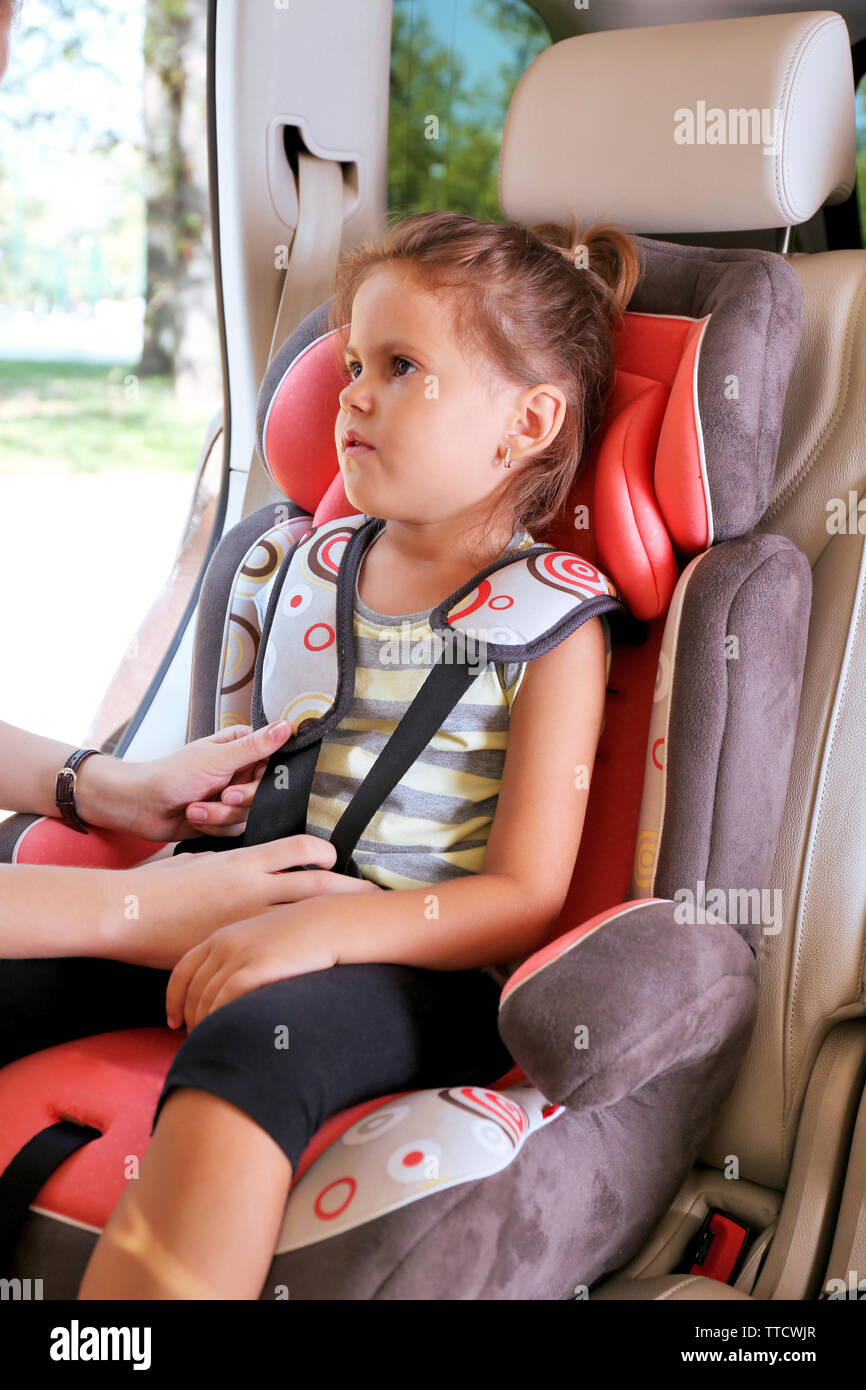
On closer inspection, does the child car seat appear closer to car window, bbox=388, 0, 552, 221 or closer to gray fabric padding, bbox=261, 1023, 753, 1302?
gray fabric padding, bbox=261, 1023, 753, 1302

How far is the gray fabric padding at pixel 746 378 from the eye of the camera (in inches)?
49.9

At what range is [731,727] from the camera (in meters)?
1.21

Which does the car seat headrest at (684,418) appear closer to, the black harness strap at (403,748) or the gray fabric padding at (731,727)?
the gray fabric padding at (731,727)

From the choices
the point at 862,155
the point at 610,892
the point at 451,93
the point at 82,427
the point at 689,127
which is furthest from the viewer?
the point at 82,427

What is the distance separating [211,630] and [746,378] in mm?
725

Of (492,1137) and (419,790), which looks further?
(419,790)

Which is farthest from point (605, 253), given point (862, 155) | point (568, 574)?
point (862, 155)

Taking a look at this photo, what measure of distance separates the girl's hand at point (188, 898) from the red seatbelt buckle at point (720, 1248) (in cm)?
50

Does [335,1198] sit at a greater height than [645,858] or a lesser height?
lesser

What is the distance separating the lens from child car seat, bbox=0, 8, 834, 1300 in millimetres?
962

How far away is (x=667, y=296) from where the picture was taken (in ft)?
4.76

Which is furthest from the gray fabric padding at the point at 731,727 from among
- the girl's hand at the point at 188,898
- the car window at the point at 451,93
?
the car window at the point at 451,93

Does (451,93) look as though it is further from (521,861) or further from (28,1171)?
(28,1171)
